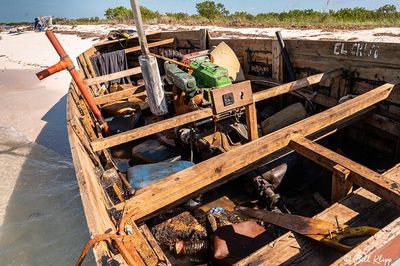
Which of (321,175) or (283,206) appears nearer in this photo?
(283,206)

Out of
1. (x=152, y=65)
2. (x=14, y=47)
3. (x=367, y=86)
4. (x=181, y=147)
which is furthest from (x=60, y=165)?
(x=14, y=47)

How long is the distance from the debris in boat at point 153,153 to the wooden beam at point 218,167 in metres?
1.87

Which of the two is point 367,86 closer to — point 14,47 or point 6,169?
point 6,169

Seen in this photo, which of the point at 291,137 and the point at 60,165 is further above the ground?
the point at 291,137

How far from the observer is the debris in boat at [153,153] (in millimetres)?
4371

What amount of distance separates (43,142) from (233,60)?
4.74 m

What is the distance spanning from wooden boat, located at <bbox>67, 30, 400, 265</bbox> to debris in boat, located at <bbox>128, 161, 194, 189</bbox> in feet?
0.81

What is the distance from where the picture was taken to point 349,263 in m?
1.42

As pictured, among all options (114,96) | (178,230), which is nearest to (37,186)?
(114,96)

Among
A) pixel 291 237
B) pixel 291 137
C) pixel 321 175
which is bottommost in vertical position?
pixel 321 175

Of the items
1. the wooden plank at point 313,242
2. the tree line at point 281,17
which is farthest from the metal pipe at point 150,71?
the tree line at point 281,17

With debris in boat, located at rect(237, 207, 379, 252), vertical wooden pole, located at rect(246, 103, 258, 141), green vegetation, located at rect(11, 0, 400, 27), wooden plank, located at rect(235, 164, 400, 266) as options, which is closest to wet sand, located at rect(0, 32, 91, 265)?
vertical wooden pole, located at rect(246, 103, 258, 141)

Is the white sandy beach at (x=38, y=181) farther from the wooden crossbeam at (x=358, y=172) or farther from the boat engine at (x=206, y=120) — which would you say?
the wooden crossbeam at (x=358, y=172)

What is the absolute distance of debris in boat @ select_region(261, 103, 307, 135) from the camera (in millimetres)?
4211
